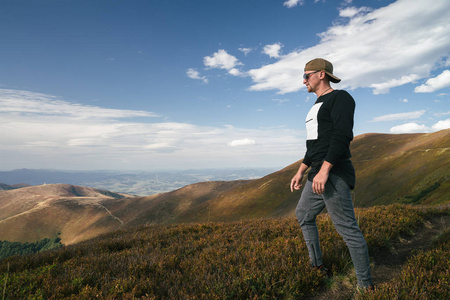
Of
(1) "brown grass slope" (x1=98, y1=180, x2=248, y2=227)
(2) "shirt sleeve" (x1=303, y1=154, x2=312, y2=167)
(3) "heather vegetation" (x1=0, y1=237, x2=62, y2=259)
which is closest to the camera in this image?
(2) "shirt sleeve" (x1=303, y1=154, x2=312, y2=167)

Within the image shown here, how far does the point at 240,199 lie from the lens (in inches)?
3201

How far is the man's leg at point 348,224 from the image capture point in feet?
9.62

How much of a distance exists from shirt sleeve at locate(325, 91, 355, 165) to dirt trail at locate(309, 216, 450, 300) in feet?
6.74

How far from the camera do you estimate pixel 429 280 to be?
9.79 feet

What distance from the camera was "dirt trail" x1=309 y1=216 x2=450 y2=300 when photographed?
3309 mm

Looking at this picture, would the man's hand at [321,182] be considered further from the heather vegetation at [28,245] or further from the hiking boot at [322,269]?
the heather vegetation at [28,245]

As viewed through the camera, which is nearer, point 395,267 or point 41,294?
point 41,294

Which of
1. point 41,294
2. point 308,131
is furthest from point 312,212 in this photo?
point 41,294

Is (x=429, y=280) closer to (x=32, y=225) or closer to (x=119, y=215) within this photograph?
(x=119, y=215)

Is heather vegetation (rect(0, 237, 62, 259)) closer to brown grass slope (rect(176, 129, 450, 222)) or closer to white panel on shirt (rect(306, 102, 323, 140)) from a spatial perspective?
brown grass slope (rect(176, 129, 450, 222))

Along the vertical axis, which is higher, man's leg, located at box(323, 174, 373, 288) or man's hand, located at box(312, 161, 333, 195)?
man's hand, located at box(312, 161, 333, 195)

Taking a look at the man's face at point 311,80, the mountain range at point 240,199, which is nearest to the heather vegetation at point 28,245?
the mountain range at point 240,199

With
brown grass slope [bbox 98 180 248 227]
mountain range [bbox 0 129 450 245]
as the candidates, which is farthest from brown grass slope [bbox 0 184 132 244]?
brown grass slope [bbox 98 180 248 227]

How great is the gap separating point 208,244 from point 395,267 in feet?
12.9
